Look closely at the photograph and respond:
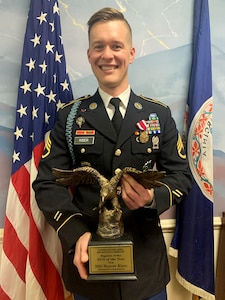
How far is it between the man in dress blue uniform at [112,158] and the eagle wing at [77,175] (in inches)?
4.3

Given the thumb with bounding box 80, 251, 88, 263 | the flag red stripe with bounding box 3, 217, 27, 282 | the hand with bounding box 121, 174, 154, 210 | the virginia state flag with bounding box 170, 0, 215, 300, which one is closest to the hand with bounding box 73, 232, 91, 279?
the thumb with bounding box 80, 251, 88, 263

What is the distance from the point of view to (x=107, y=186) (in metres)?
0.88

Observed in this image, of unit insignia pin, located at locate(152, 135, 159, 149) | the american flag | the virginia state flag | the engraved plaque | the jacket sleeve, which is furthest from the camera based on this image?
the virginia state flag

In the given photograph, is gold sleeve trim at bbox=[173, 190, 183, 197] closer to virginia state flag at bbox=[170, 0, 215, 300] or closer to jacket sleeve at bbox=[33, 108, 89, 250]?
jacket sleeve at bbox=[33, 108, 89, 250]

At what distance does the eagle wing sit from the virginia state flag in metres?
0.63

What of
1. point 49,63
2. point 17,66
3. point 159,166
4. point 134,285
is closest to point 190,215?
point 159,166

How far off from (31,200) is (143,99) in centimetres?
58

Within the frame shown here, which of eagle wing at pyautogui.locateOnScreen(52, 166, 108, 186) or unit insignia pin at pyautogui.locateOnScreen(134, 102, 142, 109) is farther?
unit insignia pin at pyautogui.locateOnScreen(134, 102, 142, 109)

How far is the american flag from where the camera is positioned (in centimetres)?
127

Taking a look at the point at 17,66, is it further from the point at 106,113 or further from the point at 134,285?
the point at 134,285

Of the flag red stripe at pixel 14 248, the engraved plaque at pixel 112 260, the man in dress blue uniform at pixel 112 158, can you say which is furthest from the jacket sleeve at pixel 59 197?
the flag red stripe at pixel 14 248

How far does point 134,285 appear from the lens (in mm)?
993

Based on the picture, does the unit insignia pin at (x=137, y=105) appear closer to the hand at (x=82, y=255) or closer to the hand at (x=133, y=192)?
the hand at (x=133, y=192)

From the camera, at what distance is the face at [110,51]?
1002 mm
